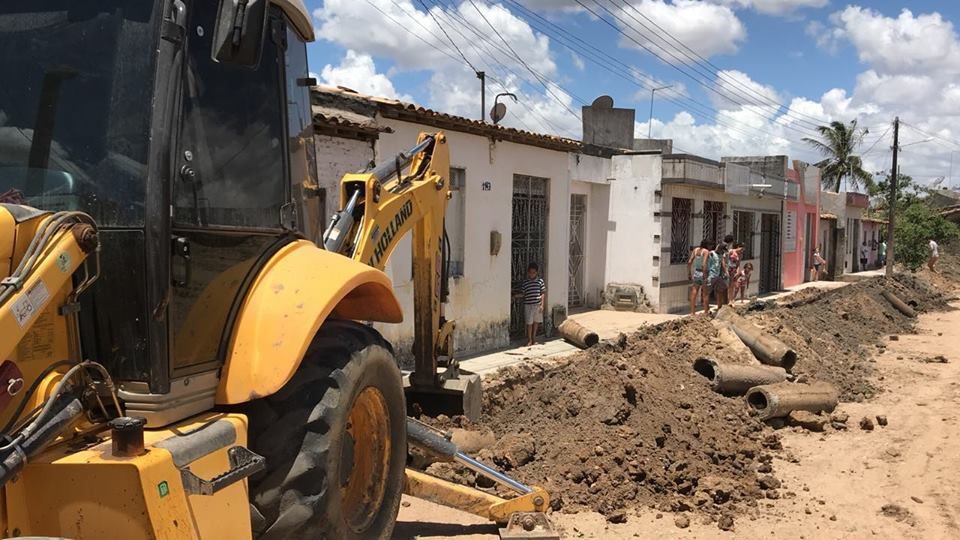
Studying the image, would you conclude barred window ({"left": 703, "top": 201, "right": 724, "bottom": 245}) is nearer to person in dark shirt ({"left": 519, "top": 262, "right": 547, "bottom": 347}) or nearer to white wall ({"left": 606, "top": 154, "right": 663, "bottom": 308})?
white wall ({"left": 606, "top": 154, "right": 663, "bottom": 308})

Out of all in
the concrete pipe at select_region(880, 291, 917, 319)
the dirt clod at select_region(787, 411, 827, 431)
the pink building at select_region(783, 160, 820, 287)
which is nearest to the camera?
the dirt clod at select_region(787, 411, 827, 431)

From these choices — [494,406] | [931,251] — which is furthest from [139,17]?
[931,251]

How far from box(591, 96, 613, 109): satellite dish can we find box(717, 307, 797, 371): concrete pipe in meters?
8.98

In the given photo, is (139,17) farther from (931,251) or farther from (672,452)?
(931,251)

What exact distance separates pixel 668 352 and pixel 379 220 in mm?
6392

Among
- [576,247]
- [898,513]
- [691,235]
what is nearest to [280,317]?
[898,513]

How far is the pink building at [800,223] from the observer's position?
26.1 m

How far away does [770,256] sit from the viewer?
25.1 metres

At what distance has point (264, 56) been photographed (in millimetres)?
3328

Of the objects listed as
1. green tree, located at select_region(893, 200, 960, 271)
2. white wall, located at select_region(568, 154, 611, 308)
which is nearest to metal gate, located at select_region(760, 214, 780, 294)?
green tree, located at select_region(893, 200, 960, 271)

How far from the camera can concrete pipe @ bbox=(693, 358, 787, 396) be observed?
9367mm

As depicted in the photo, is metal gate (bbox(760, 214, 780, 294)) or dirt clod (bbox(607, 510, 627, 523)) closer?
dirt clod (bbox(607, 510, 627, 523))

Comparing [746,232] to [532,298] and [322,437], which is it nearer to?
[532,298]

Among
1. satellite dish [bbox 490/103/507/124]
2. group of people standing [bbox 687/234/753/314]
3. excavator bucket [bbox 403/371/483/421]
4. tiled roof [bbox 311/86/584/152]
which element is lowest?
excavator bucket [bbox 403/371/483/421]
